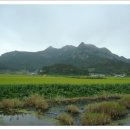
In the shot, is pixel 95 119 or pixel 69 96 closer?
pixel 95 119

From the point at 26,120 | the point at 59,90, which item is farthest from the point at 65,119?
the point at 59,90

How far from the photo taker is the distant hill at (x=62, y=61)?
13.5 metres

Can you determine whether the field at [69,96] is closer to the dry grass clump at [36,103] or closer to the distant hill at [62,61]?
the dry grass clump at [36,103]

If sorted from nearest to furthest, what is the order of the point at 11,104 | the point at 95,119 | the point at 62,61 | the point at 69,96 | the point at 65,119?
1. the point at 95,119
2. the point at 65,119
3. the point at 11,104
4. the point at 62,61
5. the point at 69,96

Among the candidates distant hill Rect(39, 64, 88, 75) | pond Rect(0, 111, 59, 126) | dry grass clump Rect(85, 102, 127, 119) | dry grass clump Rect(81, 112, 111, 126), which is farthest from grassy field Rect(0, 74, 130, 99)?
dry grass clump Rect(81, 112, 111, 126)

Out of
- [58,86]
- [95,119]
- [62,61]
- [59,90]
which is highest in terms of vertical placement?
[62,61]

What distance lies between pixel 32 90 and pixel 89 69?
2901 mm

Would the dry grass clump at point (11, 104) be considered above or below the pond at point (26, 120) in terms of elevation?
above

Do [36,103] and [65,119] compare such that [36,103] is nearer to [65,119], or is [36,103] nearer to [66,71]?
[65,119]

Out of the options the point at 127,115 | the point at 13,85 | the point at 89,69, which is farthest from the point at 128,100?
the point at 13,85

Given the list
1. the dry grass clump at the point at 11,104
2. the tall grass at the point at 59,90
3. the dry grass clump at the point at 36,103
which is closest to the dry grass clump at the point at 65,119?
the dry grass clump at the point at 36,103

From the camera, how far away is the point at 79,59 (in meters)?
16.8

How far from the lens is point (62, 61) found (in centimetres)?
1453

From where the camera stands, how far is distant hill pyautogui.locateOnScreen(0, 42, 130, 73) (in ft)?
44.4
